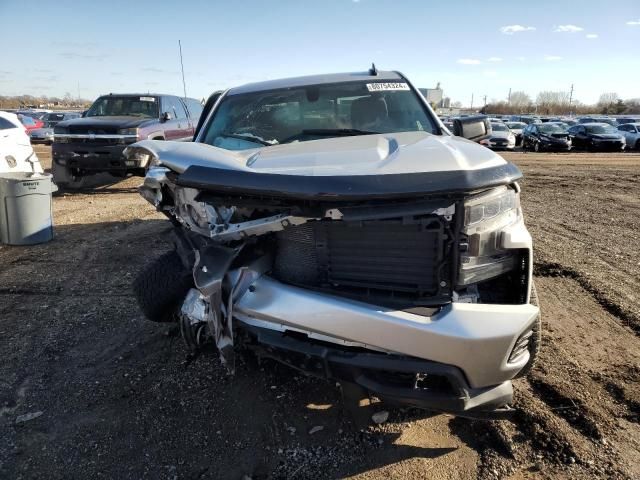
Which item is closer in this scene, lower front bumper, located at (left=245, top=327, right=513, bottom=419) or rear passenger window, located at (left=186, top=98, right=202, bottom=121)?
lower front bumper, located at (left=245, top=327, right=513, bottom=419)

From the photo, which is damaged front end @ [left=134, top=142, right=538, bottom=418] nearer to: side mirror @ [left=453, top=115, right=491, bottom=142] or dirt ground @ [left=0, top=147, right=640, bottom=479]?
dirt ground @ [left=0, top=147, right=640, bottom=479]

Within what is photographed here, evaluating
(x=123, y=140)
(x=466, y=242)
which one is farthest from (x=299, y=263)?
(x=123, y=140)

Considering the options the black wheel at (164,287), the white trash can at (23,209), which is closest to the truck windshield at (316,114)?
the black wheel at (164,287)

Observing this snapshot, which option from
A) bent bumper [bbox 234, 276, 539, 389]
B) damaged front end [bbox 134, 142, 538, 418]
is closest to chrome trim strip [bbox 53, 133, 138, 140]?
damaged front end [bbox 134, 142, 538, 418]

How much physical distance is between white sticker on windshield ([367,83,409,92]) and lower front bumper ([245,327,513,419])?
2433 millimetres

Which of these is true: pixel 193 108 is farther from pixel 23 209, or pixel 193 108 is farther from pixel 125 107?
pixel 23 209

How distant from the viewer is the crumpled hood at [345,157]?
2201 millimetres

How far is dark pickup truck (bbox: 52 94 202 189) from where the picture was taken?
9391mm

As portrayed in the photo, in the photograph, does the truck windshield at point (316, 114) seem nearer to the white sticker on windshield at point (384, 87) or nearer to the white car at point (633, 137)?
the white sticker on windshield at point (384, 87)

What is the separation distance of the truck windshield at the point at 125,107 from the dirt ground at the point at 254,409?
670 cm

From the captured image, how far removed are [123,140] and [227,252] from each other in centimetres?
795

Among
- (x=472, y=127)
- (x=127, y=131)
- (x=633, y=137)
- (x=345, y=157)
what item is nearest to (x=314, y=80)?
(x=472, y=127)

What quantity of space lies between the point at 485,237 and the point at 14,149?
7613 mm

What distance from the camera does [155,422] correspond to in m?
2.80
